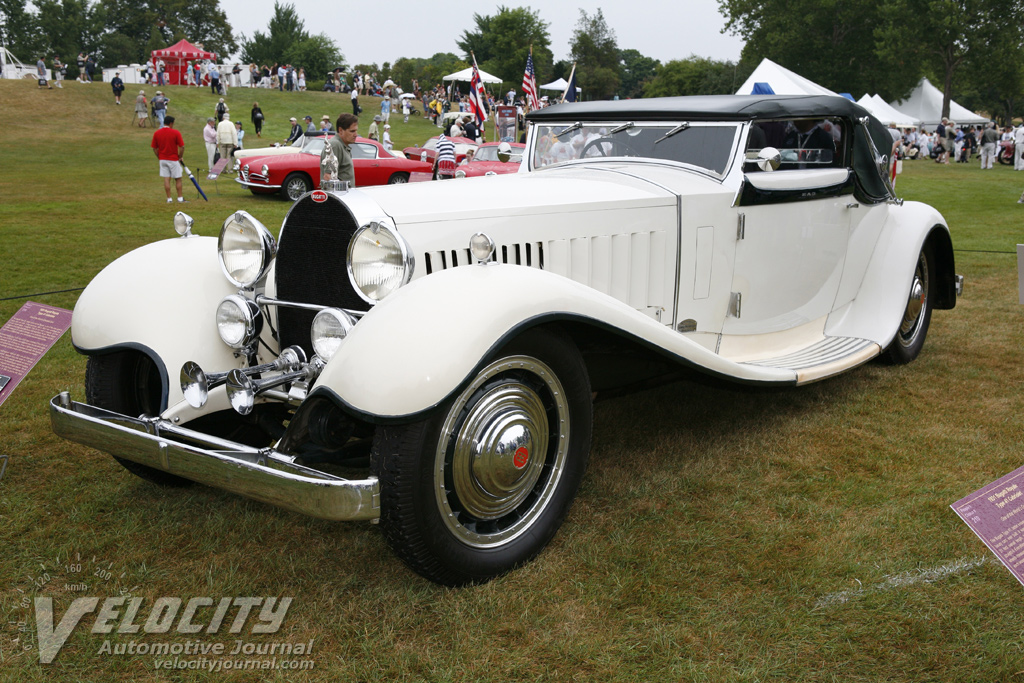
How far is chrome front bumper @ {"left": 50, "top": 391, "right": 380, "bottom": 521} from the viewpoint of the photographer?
2346 millimetres

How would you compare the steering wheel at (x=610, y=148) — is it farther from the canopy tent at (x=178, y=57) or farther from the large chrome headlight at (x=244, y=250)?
the canopy tent at (x=178, y=57)

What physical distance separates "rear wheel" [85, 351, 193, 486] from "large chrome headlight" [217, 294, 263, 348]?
35 centimetres

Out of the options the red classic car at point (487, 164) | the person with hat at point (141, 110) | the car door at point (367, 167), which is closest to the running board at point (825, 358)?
the red classic car at point (487, 164)

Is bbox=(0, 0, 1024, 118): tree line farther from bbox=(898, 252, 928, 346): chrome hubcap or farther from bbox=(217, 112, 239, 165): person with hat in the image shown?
bbox=(898, 252, 928, 346): chrome hubcap

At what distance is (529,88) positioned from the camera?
19.2 m

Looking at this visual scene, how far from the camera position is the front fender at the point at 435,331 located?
93.9 inches

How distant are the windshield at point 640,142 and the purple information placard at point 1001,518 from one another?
2.17 m

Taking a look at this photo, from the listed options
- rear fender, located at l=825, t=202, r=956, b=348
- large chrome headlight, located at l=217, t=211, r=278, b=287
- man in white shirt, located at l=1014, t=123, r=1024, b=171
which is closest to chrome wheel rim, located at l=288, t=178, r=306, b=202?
rear fender, located at l=825, t=202, r=956, b=348

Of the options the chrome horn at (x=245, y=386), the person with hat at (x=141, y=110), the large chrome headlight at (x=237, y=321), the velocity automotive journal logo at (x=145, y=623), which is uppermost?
the person with hat at (x=141, y=110)

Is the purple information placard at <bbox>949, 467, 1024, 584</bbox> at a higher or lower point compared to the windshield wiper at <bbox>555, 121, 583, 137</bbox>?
lower

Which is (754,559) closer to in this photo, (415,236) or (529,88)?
(415,236)

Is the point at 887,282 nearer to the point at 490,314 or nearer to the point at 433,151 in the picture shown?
the point at 490,314

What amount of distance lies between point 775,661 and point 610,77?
87.7 meters

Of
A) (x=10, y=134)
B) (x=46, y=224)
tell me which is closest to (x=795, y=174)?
(x=46, y=224)
